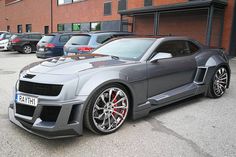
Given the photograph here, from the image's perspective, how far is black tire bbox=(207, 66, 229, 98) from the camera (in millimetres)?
4852

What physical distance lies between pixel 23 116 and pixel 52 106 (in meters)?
0.49

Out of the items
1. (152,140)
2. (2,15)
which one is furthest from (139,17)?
(2,15)

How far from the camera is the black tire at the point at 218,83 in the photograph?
15.9 ft

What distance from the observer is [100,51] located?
441 cm

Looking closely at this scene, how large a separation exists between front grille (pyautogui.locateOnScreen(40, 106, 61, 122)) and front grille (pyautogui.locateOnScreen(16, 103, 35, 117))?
174 mm

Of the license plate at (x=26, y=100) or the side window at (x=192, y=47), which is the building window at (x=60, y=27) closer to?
the side window at (x=192, y=47)

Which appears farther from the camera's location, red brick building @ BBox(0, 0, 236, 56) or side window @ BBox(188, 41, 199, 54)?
red brick building @ BBox(0, 0, 236, 56)

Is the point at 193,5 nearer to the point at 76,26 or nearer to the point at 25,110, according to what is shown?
the point at 25,110

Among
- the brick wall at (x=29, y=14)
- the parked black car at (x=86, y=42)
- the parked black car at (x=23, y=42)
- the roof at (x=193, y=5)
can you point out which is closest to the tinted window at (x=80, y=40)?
the parked black car at (x=86, y=42)

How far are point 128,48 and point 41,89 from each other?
6.03ft

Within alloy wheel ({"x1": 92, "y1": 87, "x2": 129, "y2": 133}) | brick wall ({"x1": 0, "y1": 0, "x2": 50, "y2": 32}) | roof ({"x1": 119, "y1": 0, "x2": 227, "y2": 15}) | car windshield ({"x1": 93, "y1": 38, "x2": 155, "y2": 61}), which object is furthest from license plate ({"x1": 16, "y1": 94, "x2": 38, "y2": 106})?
brick wall ({"x1": 0, "y1": 0, "x2": 50, "y2": 32})

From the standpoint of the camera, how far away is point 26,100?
291 centimetres

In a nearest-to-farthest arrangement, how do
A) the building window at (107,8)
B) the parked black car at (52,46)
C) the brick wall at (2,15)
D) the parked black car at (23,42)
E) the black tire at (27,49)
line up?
1. the parked black car at (52,46)
2. the parked black car at (23,42)
3. the black tire at (27,49)
4. the building window at (107,8)
5. the brick wall at (2,15)

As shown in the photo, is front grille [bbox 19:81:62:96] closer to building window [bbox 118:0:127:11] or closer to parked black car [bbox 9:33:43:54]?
parked black car [bbox 9:33:43:54]
